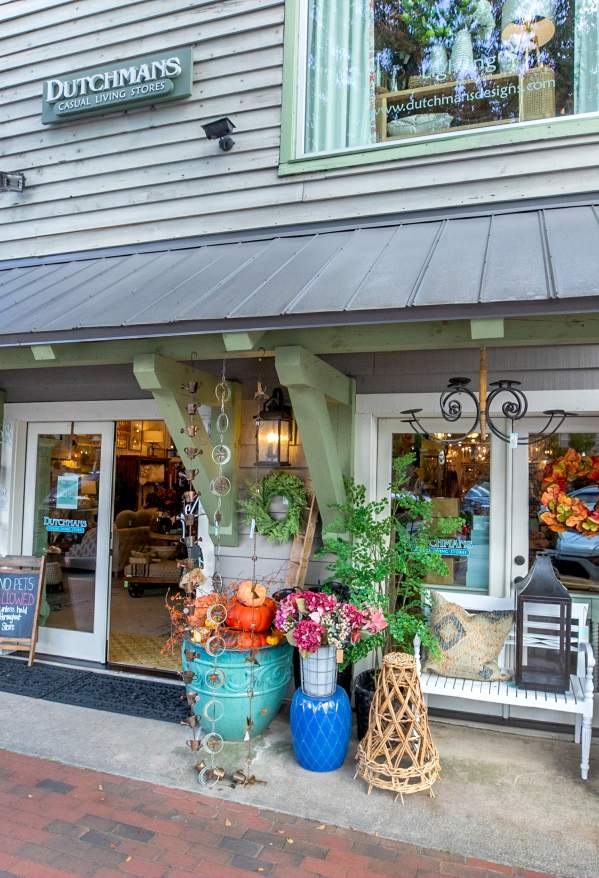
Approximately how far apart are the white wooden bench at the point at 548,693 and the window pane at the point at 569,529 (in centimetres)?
26

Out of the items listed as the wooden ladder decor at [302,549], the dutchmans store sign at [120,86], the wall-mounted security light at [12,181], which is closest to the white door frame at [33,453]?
the wooden ladder decor at [302,549]

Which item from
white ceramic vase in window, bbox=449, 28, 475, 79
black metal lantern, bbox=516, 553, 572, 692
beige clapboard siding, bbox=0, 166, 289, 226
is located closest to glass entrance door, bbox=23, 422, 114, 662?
beige clapboard siding, bbox=0, 166, 289, 226

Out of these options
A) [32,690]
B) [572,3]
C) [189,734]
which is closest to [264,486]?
[189,734]

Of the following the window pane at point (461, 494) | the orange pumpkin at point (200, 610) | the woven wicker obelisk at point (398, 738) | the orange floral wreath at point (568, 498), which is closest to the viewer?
the woven wicker obelisk at point (398, 738)

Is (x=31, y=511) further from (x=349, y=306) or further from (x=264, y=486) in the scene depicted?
(x=349, y=306)

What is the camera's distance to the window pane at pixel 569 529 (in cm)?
364

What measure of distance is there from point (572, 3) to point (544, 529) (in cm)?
329

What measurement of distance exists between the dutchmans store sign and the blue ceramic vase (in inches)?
166

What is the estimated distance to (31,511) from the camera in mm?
5012

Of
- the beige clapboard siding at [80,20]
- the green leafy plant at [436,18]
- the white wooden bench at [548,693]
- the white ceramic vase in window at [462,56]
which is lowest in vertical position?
the white wooden bench at [548,693]

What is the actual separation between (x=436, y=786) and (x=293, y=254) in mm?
2984

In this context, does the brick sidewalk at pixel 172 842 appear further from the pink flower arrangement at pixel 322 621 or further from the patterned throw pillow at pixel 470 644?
the patterned throw pillow at pixel 470 644

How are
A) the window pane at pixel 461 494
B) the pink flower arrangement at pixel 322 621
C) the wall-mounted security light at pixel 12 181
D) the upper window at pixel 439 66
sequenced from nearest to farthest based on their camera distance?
the pink flower arrangement at pixel 322 621
the upper window at pixel 439 66
the window pane at pixel 461 494
the wall-mounted security light at pixel 12 181

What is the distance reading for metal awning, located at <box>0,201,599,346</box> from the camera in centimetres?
252
